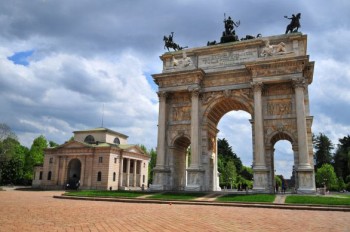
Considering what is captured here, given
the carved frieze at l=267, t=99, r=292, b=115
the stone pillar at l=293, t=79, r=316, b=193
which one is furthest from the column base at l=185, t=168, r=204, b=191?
the carved frieze at l=267, t=99, r=292, b=115

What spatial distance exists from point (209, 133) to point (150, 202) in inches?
547

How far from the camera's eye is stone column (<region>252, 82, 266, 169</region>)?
28922 millimetres

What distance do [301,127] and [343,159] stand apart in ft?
180

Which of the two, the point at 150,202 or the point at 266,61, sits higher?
the point at 266,61

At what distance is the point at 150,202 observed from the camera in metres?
22.9

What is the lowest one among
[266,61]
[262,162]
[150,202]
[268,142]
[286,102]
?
Result: [150,202]

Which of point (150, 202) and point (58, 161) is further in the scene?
point (58, 161)

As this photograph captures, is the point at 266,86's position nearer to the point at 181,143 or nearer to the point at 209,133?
the point at 209,133

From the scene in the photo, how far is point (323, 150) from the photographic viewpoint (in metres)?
81.6

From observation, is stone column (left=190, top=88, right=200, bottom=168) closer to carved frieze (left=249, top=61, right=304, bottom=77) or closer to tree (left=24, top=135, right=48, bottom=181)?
carved frieze (left=249, top=61, right=304, bottom=77)

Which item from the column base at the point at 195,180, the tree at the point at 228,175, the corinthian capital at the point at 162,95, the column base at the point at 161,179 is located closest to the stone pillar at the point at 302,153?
the column base at the point at 195,180

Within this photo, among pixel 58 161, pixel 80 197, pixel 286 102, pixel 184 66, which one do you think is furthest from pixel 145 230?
pixel 58 161

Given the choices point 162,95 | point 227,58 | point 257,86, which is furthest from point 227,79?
point 162,95

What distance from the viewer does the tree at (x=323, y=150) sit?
81294mm
